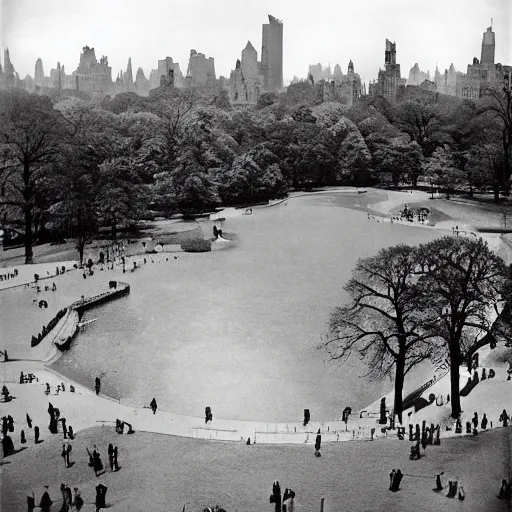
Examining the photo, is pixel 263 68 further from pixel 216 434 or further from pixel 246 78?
pixel 216 434

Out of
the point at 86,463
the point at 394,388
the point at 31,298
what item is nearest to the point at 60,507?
the point at 86,463

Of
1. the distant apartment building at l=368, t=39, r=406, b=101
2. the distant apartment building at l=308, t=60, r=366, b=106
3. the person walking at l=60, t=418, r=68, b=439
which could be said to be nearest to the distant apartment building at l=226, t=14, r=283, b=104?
the distant apartment building at l=308, t=60, r=366, b=106

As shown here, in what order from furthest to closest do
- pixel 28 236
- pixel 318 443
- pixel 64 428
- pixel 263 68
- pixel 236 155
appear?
pixel 236 155
pixel 28 236
pixel 263 68
pixel 64 428
pixel 318 443

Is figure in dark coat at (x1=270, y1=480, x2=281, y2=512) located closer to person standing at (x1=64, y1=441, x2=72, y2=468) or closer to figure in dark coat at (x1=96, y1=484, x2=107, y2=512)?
figure in dark coat at (x1=96, y1=484, x2=107, y2=512)

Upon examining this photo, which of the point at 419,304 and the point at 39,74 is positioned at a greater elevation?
the point at 39,74

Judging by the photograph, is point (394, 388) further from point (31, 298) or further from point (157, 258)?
point (31, 298)

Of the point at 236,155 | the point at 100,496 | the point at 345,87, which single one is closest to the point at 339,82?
the point at 345,87

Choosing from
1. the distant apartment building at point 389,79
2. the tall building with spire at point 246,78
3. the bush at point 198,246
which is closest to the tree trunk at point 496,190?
the distant apartment building at point 389,79
